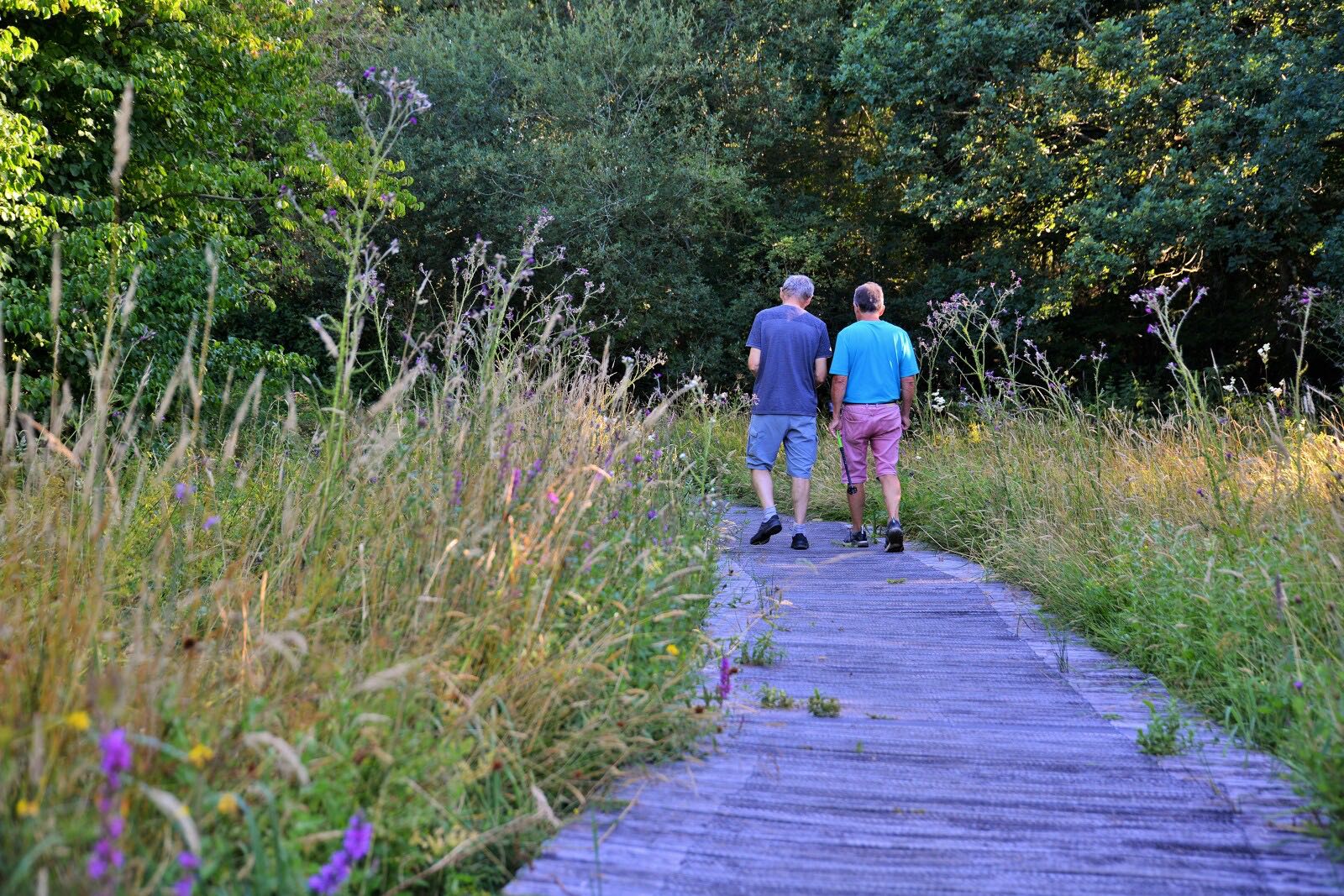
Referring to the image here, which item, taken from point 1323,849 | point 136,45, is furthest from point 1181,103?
point 1323,849

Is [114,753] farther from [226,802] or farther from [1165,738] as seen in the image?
[1165,738]

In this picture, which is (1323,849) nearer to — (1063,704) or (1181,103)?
(1063,704)

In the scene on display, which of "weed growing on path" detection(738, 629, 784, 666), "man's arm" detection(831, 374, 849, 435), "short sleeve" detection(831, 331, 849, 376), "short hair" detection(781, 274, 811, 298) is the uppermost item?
"short hair" detection(781, 274, 811, 298)

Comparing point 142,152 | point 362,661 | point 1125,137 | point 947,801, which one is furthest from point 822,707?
point 1125,137

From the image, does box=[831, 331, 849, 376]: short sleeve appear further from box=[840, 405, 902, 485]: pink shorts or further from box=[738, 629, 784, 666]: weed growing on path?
box=[738, 629, 784, 666]: weed growing on path

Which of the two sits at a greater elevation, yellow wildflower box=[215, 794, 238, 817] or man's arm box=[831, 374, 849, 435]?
man's arm box=[831, 374, 849, 435]

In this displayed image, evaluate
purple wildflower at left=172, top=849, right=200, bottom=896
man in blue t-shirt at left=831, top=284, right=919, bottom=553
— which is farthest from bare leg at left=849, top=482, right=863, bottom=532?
purple wildflower at left=172, top=849, right=200, bottom=896

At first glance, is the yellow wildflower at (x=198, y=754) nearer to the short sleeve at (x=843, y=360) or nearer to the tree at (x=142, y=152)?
the short sleeve at (x=843, y=360)

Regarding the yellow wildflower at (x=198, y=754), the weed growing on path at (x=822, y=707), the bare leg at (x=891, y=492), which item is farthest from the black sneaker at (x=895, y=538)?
the yellow wildflower at (x=198, y=754)

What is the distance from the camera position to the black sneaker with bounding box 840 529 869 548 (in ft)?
25.4

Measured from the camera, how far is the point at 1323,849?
2428mm

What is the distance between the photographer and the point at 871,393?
763 cm

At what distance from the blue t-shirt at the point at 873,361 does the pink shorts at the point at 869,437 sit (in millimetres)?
74

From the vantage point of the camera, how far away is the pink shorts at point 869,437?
7.61 metres
